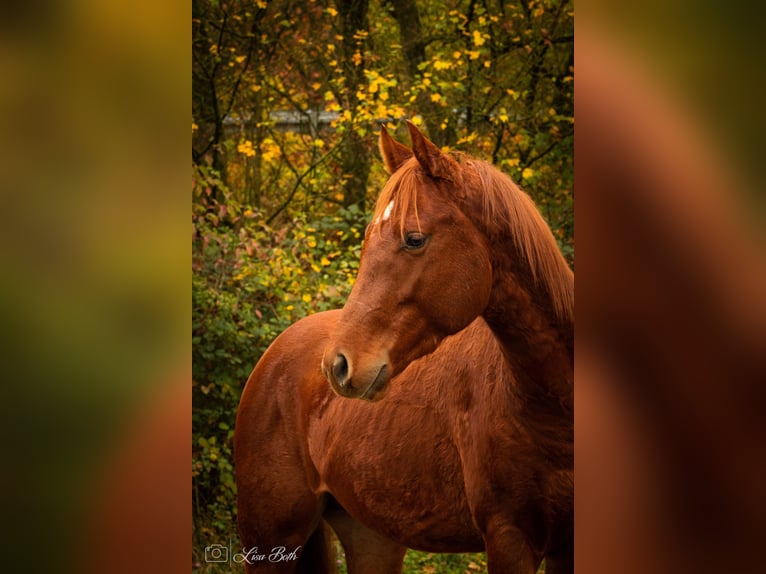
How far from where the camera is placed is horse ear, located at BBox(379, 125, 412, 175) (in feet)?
7.06

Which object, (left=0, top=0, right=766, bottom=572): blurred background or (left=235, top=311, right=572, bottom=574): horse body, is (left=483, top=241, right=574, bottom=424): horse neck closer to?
(left=235, top=311, right=572, bottom=574): horse body

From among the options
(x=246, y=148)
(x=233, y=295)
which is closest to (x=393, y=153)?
(x=246, y=148)

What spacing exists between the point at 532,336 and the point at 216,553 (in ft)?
3.78

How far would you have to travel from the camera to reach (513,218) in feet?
6.65

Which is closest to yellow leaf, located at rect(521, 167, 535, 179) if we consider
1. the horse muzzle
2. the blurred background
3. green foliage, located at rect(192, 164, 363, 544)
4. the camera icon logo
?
green foliage, located at rect(192, 164, 363, 544)

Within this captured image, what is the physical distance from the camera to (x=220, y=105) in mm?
2496

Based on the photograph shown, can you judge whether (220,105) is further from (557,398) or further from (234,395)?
(557,398)

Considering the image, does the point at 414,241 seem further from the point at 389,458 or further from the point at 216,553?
the point at 216,553

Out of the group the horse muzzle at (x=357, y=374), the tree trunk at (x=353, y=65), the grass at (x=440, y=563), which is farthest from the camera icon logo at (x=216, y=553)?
the tree trunk at (x=353, y=65)

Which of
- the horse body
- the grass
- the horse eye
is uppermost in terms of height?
the horse eye
